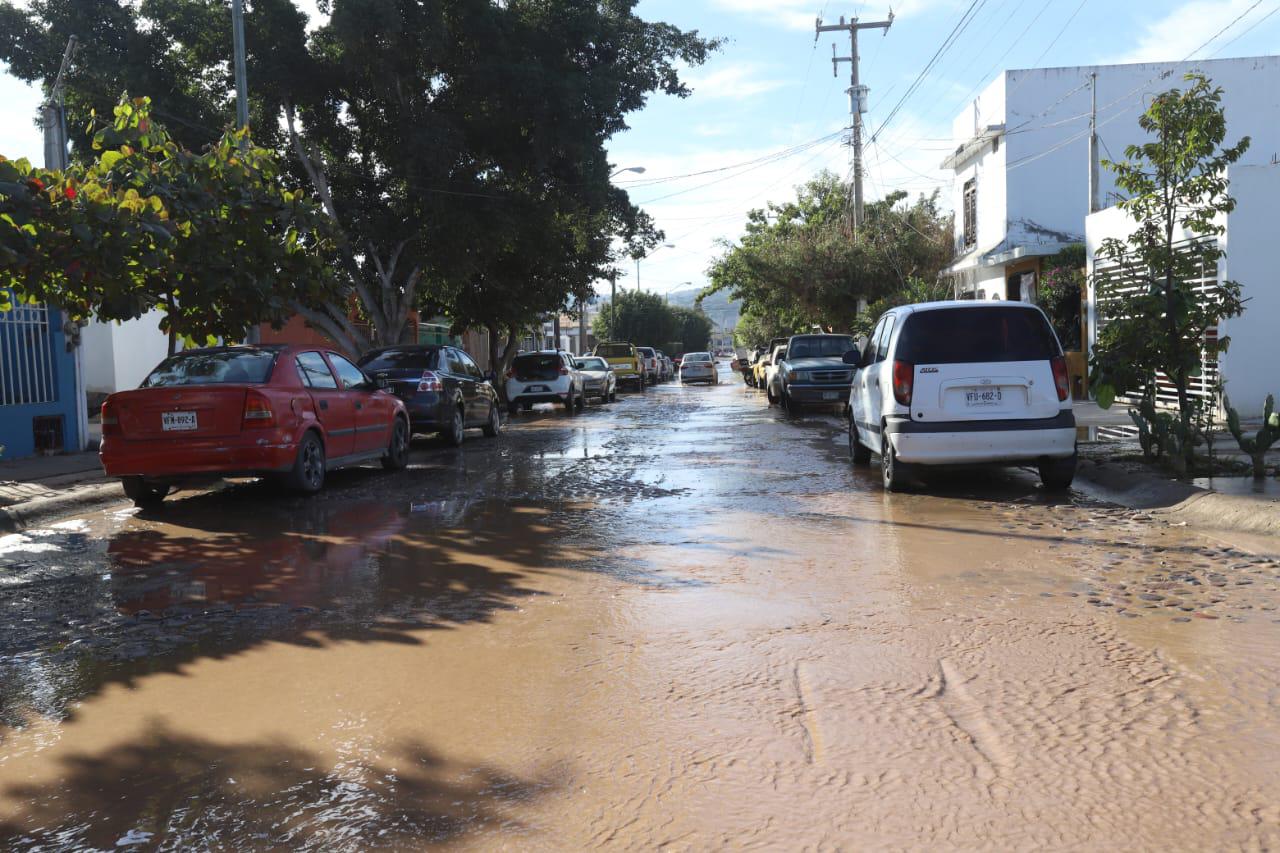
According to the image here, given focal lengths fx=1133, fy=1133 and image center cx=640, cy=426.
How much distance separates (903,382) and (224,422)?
6.28m

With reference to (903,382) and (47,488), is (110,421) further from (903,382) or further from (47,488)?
(903,382)

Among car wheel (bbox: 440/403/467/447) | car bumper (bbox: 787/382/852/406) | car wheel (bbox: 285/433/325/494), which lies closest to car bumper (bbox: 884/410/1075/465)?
car wheel (bbox: 285/433/325/494)

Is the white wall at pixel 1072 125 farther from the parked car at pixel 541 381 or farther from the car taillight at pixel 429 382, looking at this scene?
the car taillight at pixel 429 382

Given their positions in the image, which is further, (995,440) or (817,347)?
→ (817,347)

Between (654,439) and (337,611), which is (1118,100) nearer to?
(654,439)

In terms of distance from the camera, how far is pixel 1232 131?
27.6m

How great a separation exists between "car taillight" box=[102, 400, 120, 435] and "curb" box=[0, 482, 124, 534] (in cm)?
90

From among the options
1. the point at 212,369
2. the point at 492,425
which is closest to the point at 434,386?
the point at 492,425

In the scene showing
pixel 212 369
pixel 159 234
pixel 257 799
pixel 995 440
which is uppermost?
pixel 159 234

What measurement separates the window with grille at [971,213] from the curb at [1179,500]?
72.1 ft

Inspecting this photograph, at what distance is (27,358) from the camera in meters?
15.5

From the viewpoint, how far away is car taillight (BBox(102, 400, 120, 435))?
10570 mm

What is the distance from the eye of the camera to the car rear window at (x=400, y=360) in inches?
683

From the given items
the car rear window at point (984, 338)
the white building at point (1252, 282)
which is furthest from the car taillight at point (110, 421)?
the white building at point (1252, 282)
